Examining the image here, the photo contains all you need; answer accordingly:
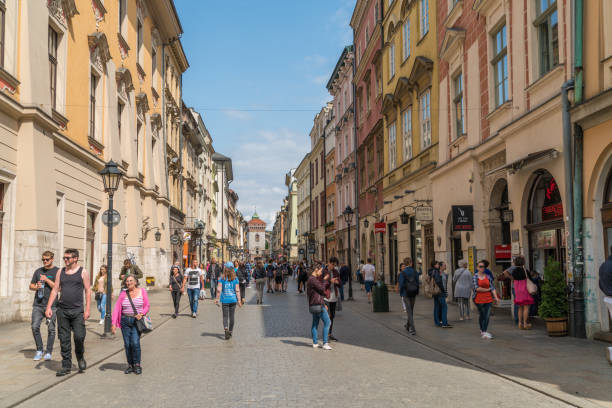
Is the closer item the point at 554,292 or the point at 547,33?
the point at 554,292

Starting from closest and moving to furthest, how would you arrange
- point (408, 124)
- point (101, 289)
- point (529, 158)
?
1. point (529, 158)
2. point (101, 289)
3. point (408, 124)

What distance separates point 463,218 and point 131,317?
11.6 m

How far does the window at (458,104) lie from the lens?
20.3m

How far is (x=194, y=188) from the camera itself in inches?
2117

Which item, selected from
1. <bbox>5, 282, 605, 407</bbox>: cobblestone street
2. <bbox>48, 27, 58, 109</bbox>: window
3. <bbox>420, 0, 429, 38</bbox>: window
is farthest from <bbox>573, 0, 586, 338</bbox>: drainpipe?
<bbox>48, 27, 58, 109</bbox>: window

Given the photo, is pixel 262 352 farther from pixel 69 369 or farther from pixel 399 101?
pixel 399 101

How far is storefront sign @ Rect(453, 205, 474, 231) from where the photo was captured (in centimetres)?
1811

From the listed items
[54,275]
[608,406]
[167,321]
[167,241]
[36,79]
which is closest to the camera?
[608,406]

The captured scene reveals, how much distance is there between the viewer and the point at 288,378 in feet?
27.5

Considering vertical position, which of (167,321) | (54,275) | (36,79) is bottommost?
(167,321)

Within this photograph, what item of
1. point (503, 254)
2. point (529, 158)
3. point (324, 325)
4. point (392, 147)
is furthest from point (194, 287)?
point (392, 147)

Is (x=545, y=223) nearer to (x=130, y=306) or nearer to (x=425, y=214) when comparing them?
(x=425, y=214)

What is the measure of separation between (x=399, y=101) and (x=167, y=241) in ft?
54.8

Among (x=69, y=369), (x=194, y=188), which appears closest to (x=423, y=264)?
(x=69, y=369)
